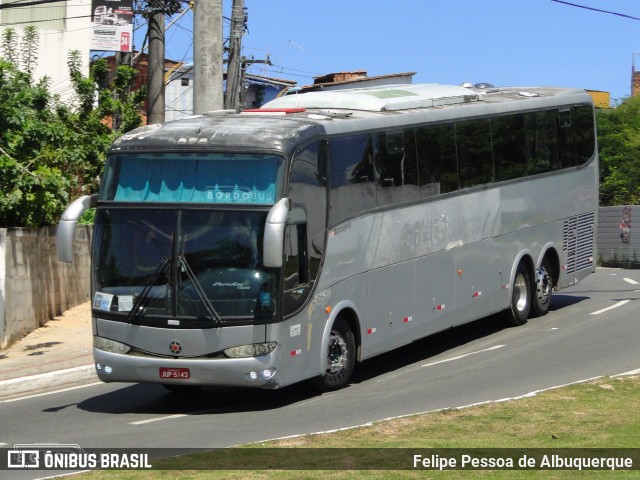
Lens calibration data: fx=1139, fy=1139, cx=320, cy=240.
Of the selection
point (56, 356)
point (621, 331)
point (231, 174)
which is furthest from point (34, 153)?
point (621, 331)

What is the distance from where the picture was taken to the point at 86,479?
29.6 ft

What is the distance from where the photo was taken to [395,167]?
50.8ft

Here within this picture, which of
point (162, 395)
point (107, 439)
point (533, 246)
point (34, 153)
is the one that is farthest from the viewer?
point (533, 246)

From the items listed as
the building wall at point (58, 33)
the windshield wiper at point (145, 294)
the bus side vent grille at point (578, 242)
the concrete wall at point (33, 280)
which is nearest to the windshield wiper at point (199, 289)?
the windshield wiper at point (145, 294)

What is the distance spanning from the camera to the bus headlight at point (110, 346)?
13.0 meters

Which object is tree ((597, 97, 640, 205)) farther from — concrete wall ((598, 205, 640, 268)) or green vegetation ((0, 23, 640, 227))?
green vegetation ((0, 23, 640, 227))

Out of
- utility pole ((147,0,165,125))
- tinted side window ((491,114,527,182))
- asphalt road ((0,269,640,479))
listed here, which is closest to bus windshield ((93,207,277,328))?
asphalt road ((0,269,640,479))

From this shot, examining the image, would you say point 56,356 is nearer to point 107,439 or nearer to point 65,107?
point 107,439

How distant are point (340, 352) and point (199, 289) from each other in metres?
2.46

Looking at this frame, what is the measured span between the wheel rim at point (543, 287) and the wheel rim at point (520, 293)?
0.43 meters

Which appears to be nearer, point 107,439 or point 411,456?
point 411,456

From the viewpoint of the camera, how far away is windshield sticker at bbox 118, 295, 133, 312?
12.9m

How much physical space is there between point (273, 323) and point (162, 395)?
2.74 m

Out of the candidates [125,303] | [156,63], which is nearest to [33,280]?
[125,303]
